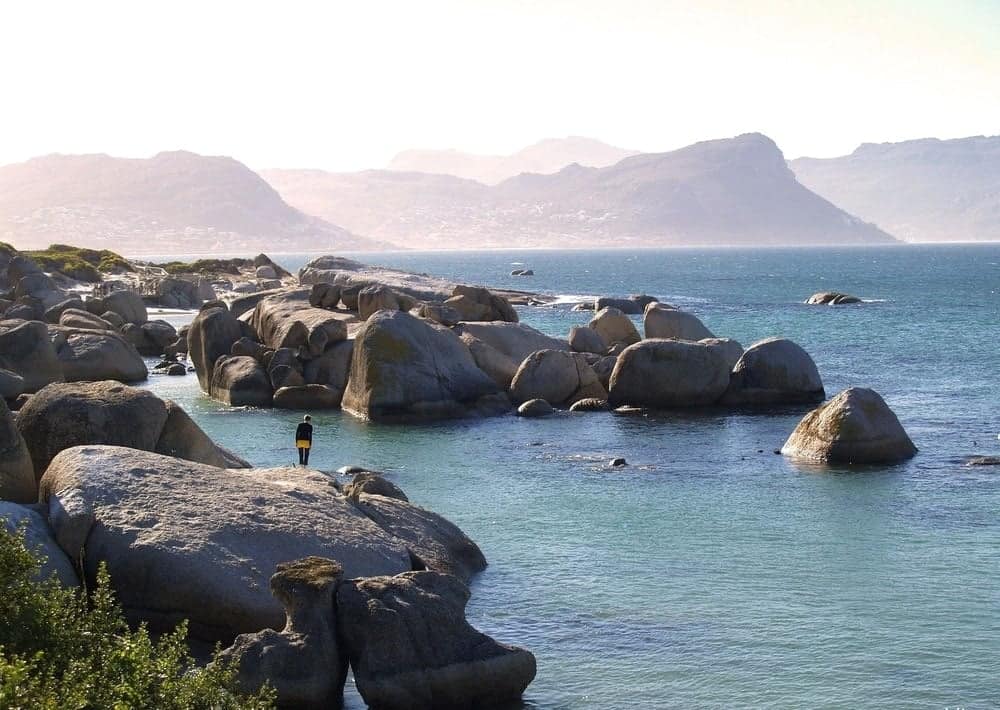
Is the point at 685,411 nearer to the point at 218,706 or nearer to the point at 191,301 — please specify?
the point at 218,706

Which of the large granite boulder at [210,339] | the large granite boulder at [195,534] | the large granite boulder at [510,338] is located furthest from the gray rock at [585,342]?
the large granite boulder at [195,534]

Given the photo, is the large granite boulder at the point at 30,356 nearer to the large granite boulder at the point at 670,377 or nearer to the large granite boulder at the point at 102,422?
the large granite boulder at the point at 670,377

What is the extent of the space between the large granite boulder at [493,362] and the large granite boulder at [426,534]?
74.5 ft

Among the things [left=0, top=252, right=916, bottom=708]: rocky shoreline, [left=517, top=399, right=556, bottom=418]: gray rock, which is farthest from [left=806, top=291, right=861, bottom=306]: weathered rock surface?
[left=517, top=399, right=556, bottom=418]: gray rock

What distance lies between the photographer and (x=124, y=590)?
17.9 meters

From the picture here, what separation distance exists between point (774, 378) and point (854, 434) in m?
11.0

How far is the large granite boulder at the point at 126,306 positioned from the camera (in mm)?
67625

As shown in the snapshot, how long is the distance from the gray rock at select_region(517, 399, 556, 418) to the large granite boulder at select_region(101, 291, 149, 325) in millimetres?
32293

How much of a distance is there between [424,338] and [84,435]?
21494 mm

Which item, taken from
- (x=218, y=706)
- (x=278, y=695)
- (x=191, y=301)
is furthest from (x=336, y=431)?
(x=191, y=301)

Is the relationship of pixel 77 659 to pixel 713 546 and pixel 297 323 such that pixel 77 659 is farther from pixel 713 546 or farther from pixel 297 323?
pixel 297 323

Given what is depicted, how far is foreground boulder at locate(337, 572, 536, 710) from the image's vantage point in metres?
16.2

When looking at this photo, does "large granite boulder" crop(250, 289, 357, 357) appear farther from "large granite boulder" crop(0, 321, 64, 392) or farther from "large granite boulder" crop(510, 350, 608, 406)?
"large granite boulder" crop(0, 321, 64, 392)

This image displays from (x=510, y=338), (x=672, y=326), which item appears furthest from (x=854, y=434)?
(x=672, y=326)
